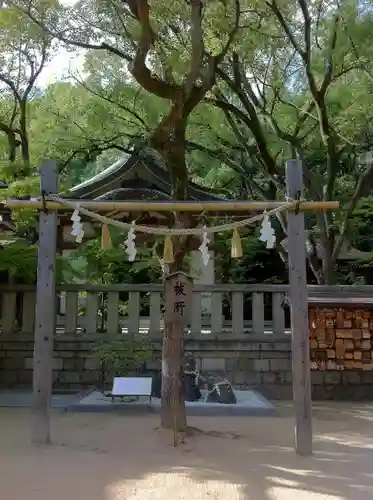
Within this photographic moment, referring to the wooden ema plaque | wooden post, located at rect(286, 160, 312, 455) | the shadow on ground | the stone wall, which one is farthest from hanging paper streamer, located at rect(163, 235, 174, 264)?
the wooden ema plaque

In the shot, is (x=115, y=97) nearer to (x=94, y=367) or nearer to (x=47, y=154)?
(x=47, y=154)

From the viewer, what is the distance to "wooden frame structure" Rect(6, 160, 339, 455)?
6340 mm

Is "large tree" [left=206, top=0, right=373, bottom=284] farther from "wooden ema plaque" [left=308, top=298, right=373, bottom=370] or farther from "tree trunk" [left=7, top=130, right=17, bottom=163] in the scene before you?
"tree trunk" [left=7, top=130, right=17, bottom=163]

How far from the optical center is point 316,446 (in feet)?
21.8

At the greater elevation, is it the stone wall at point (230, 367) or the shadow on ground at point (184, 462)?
the stone wall at point (230, 367)

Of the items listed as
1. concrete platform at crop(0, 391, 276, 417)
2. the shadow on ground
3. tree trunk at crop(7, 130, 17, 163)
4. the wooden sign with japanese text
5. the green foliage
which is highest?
tree trunk at crop(7, 130, 17, 163)

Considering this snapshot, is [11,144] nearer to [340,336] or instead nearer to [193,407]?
[193,407]

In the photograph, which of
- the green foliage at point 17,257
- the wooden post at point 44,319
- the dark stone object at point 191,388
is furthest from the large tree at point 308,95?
the wooden post at point 44,319

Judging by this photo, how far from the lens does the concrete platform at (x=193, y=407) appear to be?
28.2 feet

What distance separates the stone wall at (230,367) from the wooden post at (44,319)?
4096 millimetres

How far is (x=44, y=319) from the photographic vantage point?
662 centimetres

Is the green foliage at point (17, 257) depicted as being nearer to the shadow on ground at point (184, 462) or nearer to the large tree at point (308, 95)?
the shadow on ground at point (184, 462)

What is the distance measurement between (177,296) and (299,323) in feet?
5.52

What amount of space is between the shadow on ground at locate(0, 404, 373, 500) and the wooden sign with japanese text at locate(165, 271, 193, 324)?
1561 mm
